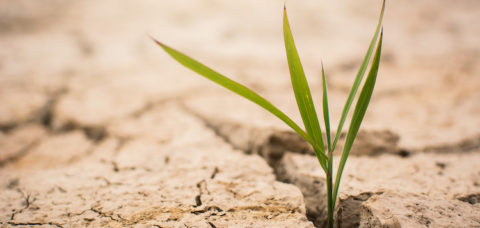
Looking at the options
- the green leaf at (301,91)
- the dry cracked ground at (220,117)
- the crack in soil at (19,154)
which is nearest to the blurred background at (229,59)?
the dry cracked ground at (220,117)

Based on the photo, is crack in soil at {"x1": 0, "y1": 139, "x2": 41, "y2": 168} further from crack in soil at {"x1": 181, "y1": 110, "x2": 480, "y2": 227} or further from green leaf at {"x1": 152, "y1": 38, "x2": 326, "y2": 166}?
green leaf at {"x1": 152, "y1": 38, "x2": 326, "y2": 166}

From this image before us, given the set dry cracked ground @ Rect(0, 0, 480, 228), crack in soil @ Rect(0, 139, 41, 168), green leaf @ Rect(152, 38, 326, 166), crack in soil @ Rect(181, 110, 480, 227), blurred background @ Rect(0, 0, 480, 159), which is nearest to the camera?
green leaf @ Rect(152, 38, 326, 166)

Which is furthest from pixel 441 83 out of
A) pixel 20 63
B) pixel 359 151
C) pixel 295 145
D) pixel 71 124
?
pixel 20 63

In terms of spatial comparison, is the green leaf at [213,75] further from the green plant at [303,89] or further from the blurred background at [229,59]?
the blurred background at [229,59]

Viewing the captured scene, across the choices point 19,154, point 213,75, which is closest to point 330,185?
point 213,75

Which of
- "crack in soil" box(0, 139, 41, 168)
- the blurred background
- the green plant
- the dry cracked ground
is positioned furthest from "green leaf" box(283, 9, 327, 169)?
"crack in soil" box(0, 139, 41, 168)

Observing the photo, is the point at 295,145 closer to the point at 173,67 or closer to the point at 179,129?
the point at 179,129
